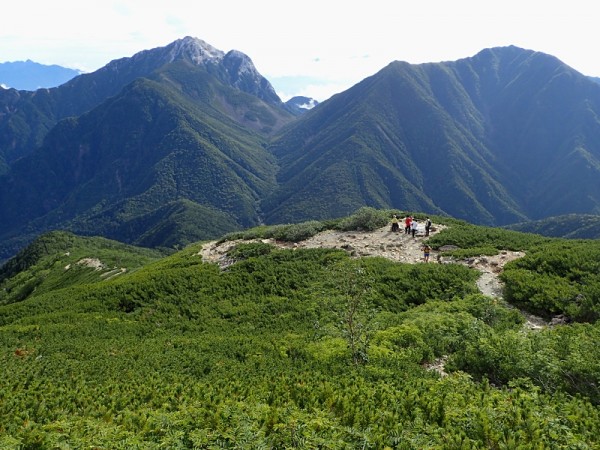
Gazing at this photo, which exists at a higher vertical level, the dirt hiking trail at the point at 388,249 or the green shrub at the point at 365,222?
the green shrub at the point at 365,222

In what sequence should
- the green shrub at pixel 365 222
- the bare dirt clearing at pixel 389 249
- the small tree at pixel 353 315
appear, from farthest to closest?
the green shrub at pixel 365 222 → the bare dirt clearing at pixel 389 249 → the small tree at pixel 353 315

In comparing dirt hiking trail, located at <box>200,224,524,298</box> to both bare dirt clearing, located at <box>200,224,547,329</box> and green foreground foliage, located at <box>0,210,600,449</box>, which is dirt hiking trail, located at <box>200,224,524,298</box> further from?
green foreground foliage, located at <box>0,210,600,449</box>

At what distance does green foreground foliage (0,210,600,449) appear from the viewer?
30.1ft

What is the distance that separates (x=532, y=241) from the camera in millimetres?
33375

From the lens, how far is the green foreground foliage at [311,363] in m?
9.16

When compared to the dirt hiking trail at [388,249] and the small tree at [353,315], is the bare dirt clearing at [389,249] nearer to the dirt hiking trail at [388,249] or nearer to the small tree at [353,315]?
the dirt hiking trail at [388,249]

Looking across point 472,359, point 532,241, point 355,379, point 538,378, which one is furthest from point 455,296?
point 532,241

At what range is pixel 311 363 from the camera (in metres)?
15.4

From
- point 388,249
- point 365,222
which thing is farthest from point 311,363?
point 365,222

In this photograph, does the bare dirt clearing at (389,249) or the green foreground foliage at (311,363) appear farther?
the bare dirt clearing at (389,249)

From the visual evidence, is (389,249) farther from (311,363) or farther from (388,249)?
(311,363)

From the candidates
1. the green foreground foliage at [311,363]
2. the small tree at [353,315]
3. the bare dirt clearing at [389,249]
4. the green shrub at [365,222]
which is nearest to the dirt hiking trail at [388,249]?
the bare dirt clearing at [389,249]

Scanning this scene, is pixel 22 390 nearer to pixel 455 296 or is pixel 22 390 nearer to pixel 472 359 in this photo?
pixel 472 359

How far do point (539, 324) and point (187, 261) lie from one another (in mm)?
29235
